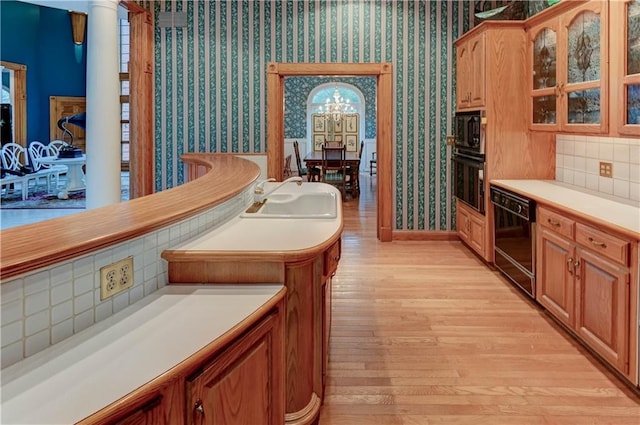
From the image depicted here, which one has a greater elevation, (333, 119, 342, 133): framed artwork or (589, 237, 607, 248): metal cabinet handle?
(333, 119, 342, 133): framed artwork

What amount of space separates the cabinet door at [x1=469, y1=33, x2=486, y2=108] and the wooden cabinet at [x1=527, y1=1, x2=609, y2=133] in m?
0.45

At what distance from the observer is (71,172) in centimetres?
1009

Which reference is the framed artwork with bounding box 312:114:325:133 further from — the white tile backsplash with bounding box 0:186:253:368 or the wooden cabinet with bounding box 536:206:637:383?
the white tile backsplash with bounding box 0:186:253:368

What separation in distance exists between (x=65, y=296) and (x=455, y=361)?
2.29 metres

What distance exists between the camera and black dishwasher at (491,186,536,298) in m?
3.83

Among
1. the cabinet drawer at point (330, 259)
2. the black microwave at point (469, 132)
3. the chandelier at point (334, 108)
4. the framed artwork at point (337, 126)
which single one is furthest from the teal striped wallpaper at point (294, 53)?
the framed artwork at point (337, 126)

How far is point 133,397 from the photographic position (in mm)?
1092

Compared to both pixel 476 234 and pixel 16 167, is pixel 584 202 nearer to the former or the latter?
pixel 476 234

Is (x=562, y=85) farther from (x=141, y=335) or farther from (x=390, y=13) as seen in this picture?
(x=141, y=335)

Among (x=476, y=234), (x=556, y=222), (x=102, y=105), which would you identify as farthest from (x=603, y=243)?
(x=102, y=105)

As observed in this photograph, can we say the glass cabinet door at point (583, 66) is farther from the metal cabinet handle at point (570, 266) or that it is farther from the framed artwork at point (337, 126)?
the framed artwork at point (337, 126)

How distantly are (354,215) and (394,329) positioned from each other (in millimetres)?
4584

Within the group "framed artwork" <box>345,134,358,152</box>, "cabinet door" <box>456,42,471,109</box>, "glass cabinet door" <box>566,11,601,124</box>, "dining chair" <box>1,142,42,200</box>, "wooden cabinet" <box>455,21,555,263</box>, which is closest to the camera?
"glass cabinet door" <box>566,11,601,124</box>

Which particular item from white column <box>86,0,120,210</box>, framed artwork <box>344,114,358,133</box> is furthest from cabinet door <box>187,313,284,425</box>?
framed artwork <box>344,114,358,133</box>
